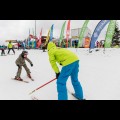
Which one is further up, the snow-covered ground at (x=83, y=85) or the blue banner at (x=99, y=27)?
the blue banner at (x=99, y=27)

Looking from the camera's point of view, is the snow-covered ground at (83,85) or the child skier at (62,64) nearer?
the child skier at (62,64)

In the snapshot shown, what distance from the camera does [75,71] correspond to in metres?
4.23

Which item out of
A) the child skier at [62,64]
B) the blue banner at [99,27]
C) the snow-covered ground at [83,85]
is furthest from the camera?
the blue banner at [99,27]

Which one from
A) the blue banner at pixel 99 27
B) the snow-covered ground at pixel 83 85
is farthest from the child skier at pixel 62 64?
the blue banner at pixel 99 27

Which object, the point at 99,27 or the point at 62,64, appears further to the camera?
the point at 99,27

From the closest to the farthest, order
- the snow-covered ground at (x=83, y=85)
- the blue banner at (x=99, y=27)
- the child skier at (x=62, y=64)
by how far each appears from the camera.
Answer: the child skier at (x=62, y=64)
the snow-covered ground at (x=83, y=85)
the blue banner at (x=99, y=27)

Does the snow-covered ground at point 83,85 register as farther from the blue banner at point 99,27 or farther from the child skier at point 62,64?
the blue banner at point 99,27

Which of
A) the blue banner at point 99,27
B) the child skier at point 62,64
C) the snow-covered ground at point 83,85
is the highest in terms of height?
the blue banner at point 99,27

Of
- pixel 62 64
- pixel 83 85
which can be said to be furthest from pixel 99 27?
pixel 62 64

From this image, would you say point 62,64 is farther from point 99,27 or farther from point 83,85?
point 99,27

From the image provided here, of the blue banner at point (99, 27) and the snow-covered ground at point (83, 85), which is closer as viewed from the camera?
the snow-covered ground at point (83, 85)
